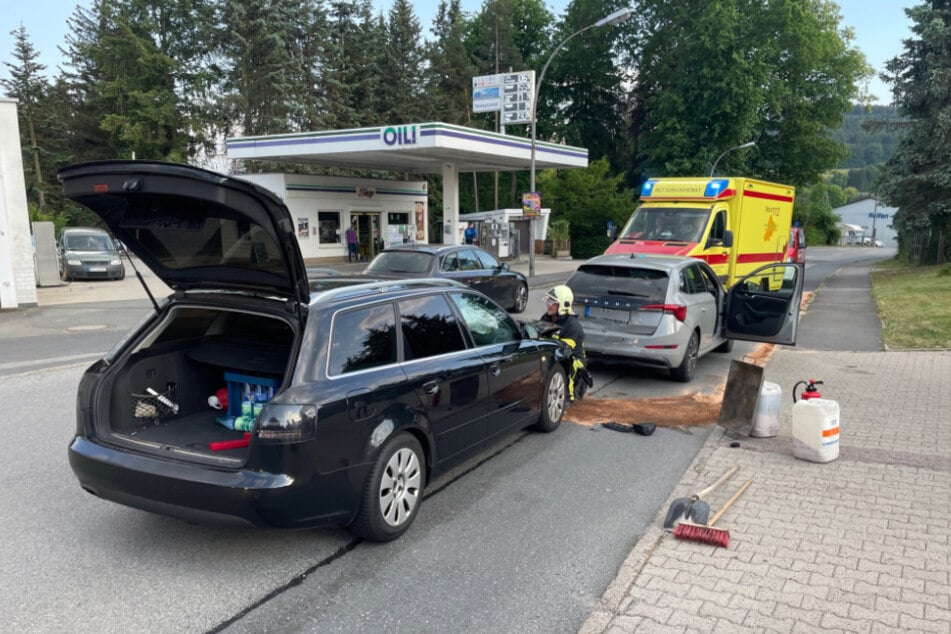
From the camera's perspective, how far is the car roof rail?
165 inches

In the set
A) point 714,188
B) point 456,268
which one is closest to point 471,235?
point 714,188

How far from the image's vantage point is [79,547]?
13.6 ft

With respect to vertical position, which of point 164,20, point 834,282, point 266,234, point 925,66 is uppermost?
point 164,20

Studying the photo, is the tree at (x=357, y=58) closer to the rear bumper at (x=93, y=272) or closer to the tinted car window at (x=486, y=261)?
the rear bumper at (x=93, y=272)

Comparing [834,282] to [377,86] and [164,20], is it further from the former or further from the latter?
[164,20]

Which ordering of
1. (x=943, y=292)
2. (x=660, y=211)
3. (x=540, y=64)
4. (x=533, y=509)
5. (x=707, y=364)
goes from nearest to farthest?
(x=533, y=509) → (x=707, y=364) → (x=660, y=211) → (x=943, y=292) → (x=540, y=64)

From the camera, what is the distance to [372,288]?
4.59m

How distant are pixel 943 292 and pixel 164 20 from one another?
156ft

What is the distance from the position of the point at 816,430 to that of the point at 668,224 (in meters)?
9.63

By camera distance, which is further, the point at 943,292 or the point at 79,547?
the point at 943,292

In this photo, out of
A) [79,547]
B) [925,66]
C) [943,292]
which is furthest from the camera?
[925,66]

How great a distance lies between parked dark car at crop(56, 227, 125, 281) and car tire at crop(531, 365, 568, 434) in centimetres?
2008

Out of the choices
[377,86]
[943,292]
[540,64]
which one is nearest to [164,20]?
[377,86]

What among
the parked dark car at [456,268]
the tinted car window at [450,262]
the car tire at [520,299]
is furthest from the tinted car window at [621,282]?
the car tire at [520,299]
